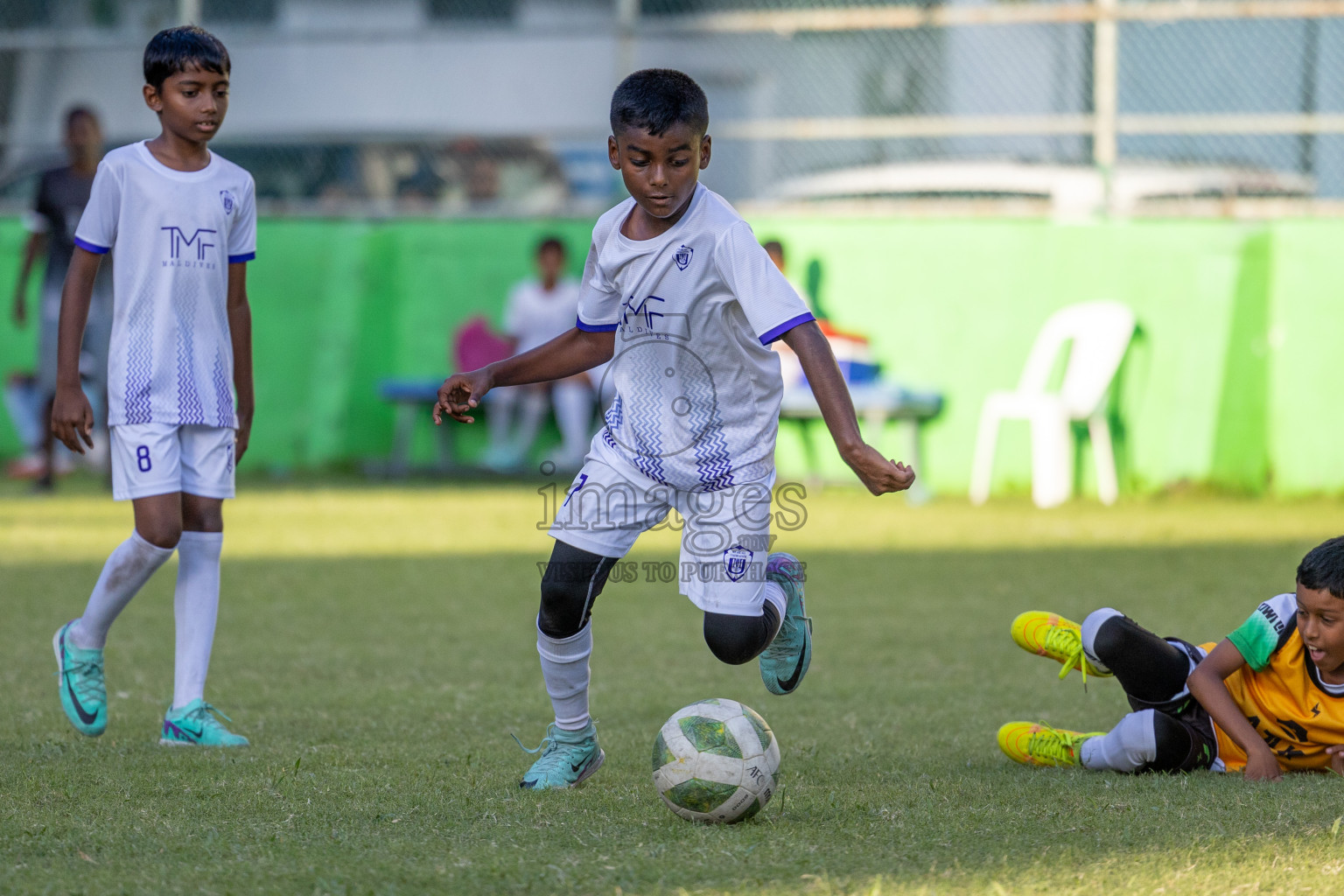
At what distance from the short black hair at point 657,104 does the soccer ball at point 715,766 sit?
135cm

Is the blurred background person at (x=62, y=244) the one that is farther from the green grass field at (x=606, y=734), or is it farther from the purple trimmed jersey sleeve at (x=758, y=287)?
the purple trimmed jersey sleeve at (x=758, y=287)

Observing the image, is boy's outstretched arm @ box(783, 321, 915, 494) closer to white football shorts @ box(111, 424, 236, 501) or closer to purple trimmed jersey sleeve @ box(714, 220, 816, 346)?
purple trimmed jersey sleeve @ box(714, 220, 816, 346)

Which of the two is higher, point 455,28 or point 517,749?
point 455,28

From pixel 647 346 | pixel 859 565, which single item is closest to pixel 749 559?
pixel 647 346

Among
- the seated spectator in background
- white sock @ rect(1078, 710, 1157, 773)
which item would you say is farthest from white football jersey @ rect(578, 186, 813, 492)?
the seated spectator in background

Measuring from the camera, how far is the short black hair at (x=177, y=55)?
4.12 meters

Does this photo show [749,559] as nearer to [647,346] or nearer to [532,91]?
[647,346]

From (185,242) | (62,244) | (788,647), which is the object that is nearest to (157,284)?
(185,242)

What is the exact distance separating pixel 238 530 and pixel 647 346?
588cm

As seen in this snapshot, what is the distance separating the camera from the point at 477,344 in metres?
11.9

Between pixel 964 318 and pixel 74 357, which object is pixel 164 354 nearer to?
pixel 74 357

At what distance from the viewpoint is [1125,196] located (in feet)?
36.6

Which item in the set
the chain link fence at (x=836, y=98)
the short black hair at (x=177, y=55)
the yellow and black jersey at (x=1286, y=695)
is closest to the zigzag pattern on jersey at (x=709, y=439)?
the yellow and black jersey at (x=1286, y=695)

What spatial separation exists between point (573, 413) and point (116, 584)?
725 centimetres
